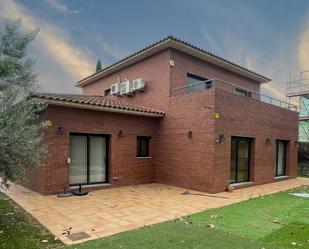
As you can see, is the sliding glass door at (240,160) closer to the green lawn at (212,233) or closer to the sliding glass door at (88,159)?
the green lawn at (212,233)

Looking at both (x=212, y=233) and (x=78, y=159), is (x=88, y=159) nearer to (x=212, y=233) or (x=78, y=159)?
(x=78, y=159)

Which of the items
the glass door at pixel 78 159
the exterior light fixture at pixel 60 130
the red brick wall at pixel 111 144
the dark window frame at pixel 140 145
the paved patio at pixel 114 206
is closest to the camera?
the paved patio at pixel 114 206

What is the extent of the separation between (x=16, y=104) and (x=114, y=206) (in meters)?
Answer: 4.46

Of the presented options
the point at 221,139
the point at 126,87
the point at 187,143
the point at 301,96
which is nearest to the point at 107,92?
the point at 126,87

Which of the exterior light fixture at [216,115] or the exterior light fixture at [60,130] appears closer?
the exterior light fixture at [60,130]

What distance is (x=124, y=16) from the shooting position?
53.8 feet

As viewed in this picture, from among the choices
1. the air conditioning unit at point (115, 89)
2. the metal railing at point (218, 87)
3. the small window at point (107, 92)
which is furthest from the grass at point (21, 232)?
the small window at point (107, 92)

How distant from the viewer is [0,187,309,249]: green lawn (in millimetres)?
5727

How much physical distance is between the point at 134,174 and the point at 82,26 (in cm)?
886

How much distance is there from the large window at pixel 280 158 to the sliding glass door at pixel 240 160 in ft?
11.9

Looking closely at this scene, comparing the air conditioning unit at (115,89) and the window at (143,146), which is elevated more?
the air conditioning unit at (115,89)

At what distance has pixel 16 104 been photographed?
6.61 meters

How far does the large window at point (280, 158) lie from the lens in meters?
17.0

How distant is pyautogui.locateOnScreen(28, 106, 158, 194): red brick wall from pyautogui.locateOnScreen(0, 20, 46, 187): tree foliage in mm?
3915
